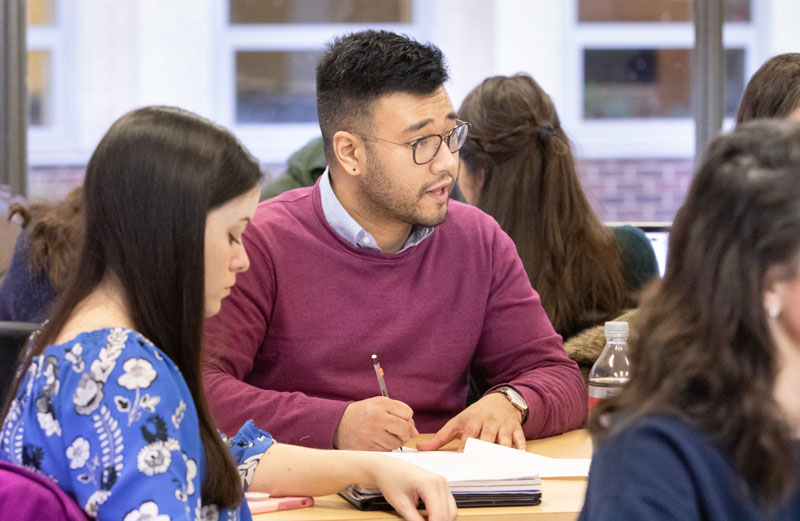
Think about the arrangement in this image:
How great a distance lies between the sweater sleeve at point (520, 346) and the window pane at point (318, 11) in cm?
340

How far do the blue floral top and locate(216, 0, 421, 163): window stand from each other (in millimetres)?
4182

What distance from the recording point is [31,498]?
99 centimetres

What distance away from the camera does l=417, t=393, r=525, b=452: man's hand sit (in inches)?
70.9

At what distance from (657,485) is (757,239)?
0.24m

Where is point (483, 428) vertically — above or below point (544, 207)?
below

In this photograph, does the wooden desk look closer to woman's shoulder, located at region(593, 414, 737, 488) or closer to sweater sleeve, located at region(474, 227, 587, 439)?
sweater sleeve, located at region(474, 227, 587, 439)

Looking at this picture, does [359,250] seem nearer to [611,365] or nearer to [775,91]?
[611,365]

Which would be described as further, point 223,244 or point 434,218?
point 434,218

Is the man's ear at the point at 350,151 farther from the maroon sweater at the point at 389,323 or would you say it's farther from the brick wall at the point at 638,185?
the brick wall at the point at 638,185

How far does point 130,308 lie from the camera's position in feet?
3.99

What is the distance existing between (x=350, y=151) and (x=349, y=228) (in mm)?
182

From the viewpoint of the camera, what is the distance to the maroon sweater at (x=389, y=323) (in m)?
1.97

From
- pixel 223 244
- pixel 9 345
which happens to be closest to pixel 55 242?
pixel 9 345

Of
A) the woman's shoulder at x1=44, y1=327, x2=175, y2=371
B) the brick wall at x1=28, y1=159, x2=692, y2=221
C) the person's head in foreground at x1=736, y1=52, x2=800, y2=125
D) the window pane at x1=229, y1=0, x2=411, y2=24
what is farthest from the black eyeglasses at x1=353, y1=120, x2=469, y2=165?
the brick wall at x1=28, y1=159, x2=692, y2=221
